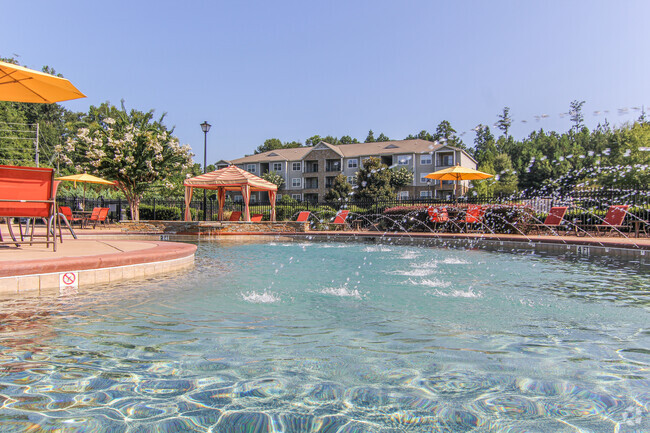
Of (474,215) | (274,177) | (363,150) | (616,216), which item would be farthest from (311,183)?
(616,216)

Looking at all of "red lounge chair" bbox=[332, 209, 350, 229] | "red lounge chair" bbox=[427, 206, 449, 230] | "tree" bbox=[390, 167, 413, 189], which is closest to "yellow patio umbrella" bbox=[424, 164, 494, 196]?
"red lounge chair" bbox=[427, 206, 449, 230]

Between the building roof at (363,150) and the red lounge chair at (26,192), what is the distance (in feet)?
170

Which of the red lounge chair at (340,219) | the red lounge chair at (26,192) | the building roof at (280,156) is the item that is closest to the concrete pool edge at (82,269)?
the red lounge chair at (26,192)

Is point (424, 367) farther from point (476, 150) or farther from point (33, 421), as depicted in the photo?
point (476, 150)

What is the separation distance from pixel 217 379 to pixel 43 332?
6.32 feet

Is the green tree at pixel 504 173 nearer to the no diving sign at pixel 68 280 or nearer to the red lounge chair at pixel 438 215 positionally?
the red lounge chair at pixel 438 215

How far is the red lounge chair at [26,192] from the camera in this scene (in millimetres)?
6195

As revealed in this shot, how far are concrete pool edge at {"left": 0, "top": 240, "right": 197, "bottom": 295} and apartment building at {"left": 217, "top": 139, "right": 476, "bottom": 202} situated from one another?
1772 inches

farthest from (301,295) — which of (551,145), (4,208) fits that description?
(551,145)

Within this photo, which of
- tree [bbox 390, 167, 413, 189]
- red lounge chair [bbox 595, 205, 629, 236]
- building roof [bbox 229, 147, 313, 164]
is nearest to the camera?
red lounge chair [bbox 595, 205, 629, 236]

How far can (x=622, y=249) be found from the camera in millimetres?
10156

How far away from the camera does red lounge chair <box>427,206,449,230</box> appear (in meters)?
17.2

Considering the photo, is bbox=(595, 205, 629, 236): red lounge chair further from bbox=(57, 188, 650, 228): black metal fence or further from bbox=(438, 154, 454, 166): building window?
bbox=(438, 154, 454, 166): building window

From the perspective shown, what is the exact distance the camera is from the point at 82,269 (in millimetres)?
5527
